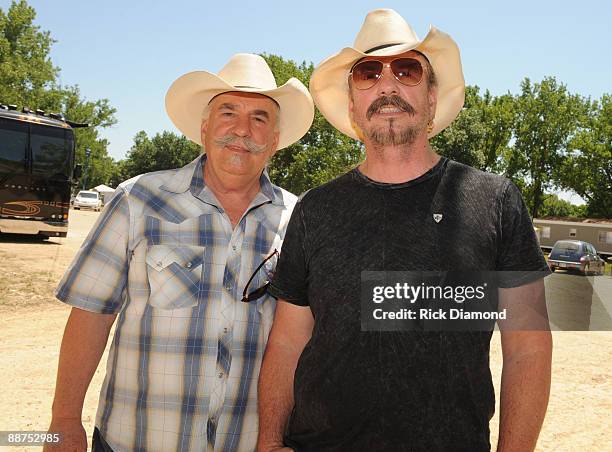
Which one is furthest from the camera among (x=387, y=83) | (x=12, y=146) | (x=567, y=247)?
(x=567, y=247)

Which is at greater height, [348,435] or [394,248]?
[394,248]

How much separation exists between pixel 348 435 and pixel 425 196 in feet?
3.08

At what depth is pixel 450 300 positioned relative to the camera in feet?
6.47

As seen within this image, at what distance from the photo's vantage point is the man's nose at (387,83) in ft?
7.72

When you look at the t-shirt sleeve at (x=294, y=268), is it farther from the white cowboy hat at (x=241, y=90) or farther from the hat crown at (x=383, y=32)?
the white cowboy hat at (x=241, y=90)

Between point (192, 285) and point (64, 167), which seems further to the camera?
point (64, 167)

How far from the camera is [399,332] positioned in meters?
1.95

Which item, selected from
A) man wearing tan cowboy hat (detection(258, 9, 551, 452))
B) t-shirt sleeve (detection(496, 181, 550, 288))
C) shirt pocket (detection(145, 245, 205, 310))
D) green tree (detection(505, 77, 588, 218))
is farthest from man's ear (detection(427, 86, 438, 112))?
green tree (detection(505, 77, 588, 218))

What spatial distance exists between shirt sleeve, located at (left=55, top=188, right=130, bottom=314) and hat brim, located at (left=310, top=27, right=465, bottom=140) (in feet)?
4.18

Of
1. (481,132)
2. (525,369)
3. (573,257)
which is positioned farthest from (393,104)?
→ (481,132)

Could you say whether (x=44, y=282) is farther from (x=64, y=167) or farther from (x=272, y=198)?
(x=272, y=198)

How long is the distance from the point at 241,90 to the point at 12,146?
15954 mm

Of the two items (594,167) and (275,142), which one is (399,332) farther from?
(594,167)

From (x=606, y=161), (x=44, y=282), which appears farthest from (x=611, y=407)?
(x=606, y=161)
